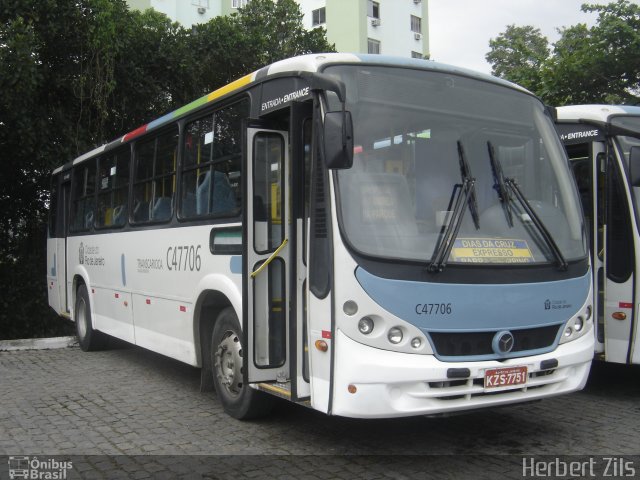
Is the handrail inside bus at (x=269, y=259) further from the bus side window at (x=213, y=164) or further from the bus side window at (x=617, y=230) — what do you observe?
the bus side window at (x=617, y=230)

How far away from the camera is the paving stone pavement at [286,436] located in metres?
5.03

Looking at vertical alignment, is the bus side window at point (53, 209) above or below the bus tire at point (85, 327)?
above

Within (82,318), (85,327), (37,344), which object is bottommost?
(37,344)

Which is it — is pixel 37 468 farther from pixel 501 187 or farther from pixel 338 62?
pixel 501 187

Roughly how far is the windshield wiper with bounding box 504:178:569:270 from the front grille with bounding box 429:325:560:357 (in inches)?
21.2

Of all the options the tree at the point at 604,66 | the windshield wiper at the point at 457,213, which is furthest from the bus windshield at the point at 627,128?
the tree at the point at 604,66

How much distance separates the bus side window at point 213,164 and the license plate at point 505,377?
249 centimetres

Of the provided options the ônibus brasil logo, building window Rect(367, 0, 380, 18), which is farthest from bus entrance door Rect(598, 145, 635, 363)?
building window Rect(367, 0, 380, 18)

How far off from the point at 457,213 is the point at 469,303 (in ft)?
2.05

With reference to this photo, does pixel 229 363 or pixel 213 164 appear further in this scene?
pixel 213 164

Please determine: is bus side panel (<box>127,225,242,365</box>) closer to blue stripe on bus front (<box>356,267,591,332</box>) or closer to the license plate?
blue stripe on bus front (<box>356,267,591,332</box>)

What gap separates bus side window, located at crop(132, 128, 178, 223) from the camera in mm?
7535

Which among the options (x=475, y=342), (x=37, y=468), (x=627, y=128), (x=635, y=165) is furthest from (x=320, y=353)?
(x=627, y=128)

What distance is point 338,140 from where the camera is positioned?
15.1 feet
